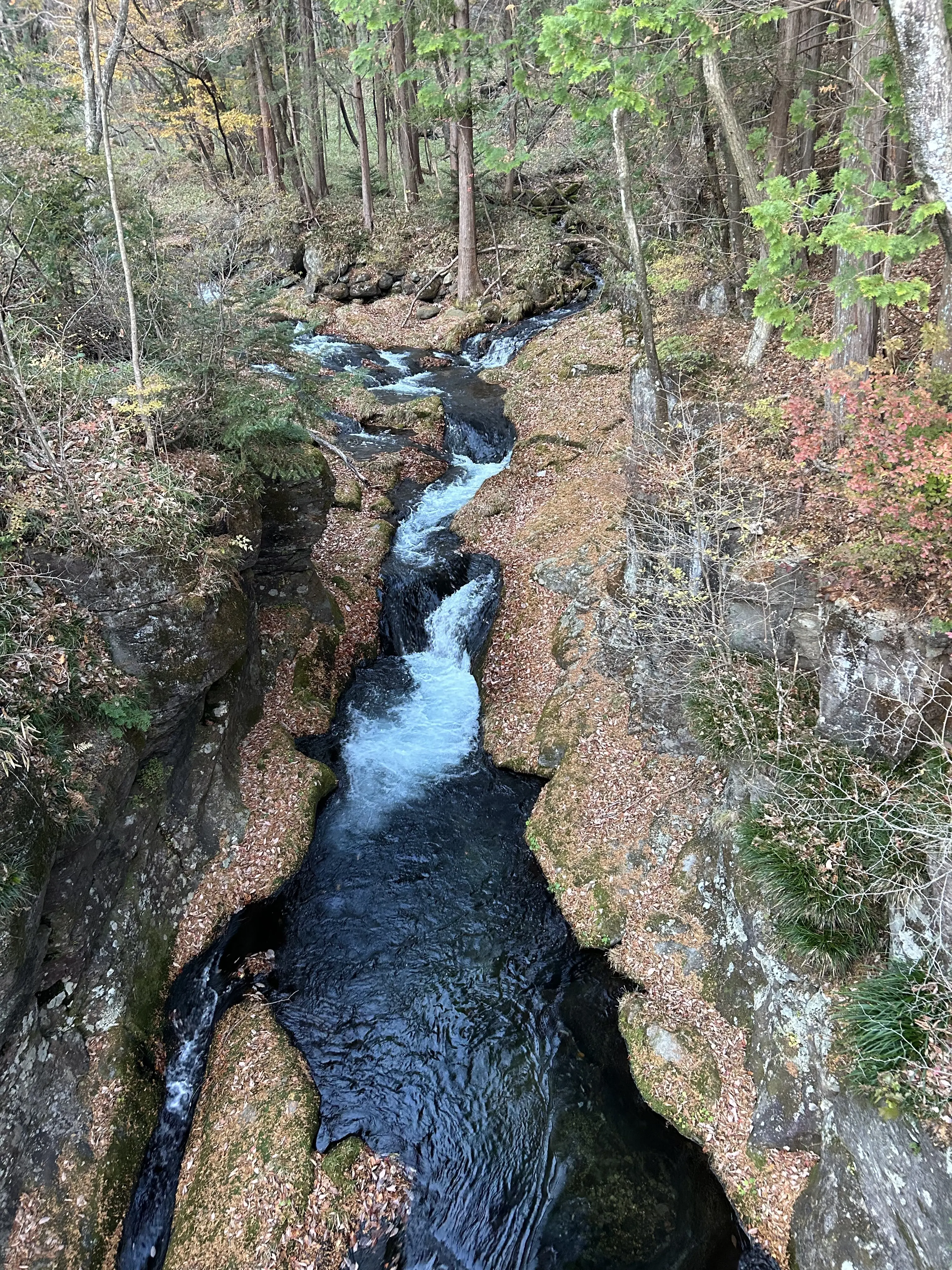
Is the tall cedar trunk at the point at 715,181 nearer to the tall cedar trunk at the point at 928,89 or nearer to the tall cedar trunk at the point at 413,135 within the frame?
the tall cedar trunk at the point at 928,89

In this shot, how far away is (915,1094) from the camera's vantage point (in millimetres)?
5547

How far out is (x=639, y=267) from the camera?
37.7 feet

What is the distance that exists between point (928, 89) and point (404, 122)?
25.7m

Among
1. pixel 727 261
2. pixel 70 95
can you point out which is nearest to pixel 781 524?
pixel 727 261

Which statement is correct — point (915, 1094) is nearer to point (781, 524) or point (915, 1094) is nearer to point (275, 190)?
point (781, 524)

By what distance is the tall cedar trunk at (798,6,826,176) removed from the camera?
11.1 m

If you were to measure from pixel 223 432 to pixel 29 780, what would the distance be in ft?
20.1

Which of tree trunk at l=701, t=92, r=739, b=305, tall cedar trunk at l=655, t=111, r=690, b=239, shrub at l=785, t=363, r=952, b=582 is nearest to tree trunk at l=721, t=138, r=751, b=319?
tree trunk at l=701, t=92, r=739, b=305

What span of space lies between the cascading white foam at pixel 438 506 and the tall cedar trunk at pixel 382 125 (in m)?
18.3

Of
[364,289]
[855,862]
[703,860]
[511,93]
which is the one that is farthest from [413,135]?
[855,862]

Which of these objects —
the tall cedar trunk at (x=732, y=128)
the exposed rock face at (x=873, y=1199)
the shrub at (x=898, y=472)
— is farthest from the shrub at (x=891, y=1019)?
the tall cedar trunk at (x=732, y=128)

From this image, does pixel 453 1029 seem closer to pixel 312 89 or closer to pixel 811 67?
pixel 811 67

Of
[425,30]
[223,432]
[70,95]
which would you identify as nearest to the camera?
[223,432]

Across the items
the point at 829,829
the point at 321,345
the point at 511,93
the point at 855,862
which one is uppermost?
the point at 511,93
